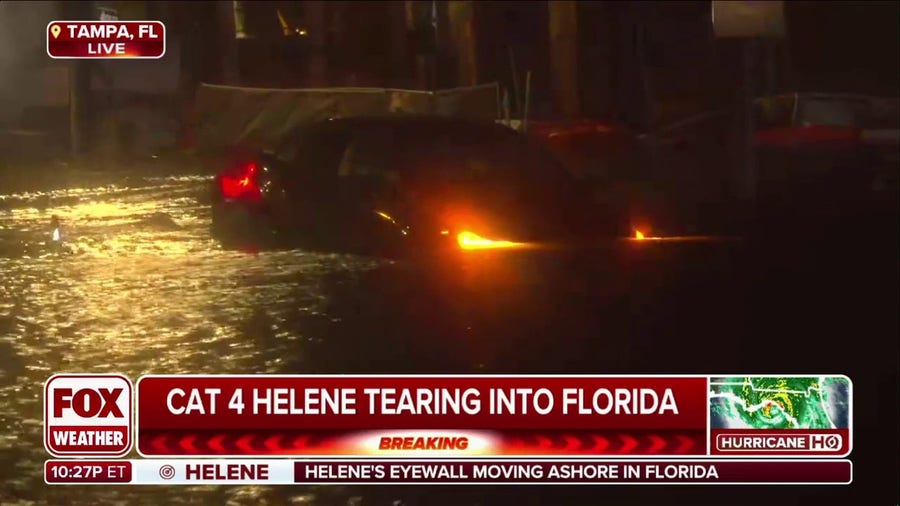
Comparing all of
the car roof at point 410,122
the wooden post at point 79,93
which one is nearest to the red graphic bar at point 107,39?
the wooden post at point 79,93

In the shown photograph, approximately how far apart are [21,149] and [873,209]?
5.62ft

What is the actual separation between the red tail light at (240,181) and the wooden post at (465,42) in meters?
0.45

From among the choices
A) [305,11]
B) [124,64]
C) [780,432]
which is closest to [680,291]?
[780,432]

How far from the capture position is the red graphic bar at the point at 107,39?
115 inches

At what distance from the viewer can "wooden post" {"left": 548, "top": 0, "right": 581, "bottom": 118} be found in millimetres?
2926

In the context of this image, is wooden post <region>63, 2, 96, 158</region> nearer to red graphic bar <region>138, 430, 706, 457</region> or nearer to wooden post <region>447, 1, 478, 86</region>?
red graphic bar <region>138, 430, 706, 457</region>

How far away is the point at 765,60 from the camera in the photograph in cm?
299

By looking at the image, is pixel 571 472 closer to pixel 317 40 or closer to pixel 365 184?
pixel 365 184

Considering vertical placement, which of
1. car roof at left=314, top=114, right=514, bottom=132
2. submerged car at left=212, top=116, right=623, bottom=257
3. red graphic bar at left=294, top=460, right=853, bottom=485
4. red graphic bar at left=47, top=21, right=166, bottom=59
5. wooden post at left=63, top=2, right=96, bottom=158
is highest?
red graphic bar at left=47, top=21, right=166, bottom=59

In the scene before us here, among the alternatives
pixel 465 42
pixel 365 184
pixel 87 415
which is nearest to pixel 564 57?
pixel 465 42

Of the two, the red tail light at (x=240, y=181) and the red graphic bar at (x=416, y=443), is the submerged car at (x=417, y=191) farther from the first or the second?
the red graphic bar at (x=416, y=443)

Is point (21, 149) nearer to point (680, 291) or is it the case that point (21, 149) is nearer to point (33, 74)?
point (33, 74)

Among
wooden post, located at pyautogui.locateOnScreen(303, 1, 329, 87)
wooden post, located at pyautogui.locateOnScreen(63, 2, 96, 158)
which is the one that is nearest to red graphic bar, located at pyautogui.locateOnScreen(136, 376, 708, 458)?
wooden post, located at pyautogui.locateOnScreen(63, 2, 96, 158)

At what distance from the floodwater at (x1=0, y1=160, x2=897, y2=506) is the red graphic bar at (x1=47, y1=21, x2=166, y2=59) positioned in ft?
0.79
